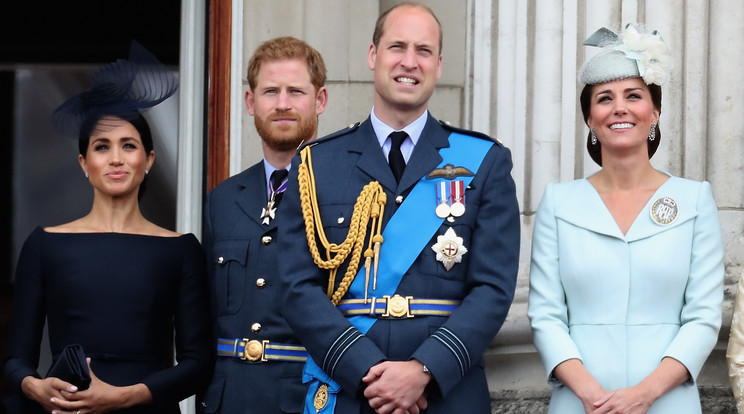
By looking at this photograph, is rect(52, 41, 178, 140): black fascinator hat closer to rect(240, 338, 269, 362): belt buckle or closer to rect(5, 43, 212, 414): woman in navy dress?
rect(5, 43, 212, 414): woman in navy dress

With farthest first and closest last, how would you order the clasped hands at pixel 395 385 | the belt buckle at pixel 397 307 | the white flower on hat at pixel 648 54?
the white flower on hat at pixel 648 54 → the belt buckle at pixel 397 307 → the clasped hands at pixel 395 385

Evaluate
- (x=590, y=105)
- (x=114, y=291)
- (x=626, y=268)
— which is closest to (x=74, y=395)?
(x=114, y=291)

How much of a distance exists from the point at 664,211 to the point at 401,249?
0.75m

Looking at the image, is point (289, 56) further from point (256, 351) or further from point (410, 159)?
point (256, 351)

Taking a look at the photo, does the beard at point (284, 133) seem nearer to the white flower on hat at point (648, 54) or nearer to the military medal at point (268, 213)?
the military medal at point (268, 213)

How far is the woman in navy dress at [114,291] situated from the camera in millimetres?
3844

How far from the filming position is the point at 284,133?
13.4ft

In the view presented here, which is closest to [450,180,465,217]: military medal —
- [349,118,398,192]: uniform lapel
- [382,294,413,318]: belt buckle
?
[349,118,398,192]: uniform lapel

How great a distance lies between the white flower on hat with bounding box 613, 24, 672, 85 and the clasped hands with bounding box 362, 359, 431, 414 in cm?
109

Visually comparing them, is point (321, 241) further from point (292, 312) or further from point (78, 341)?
point (78, 341)

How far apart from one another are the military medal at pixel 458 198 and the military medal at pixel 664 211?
55cm

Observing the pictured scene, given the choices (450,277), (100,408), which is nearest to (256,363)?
(100,408)

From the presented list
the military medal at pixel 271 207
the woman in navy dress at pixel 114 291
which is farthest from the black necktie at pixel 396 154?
the woman in navy dress at pixel 114 291

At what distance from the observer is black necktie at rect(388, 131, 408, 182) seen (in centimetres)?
359
